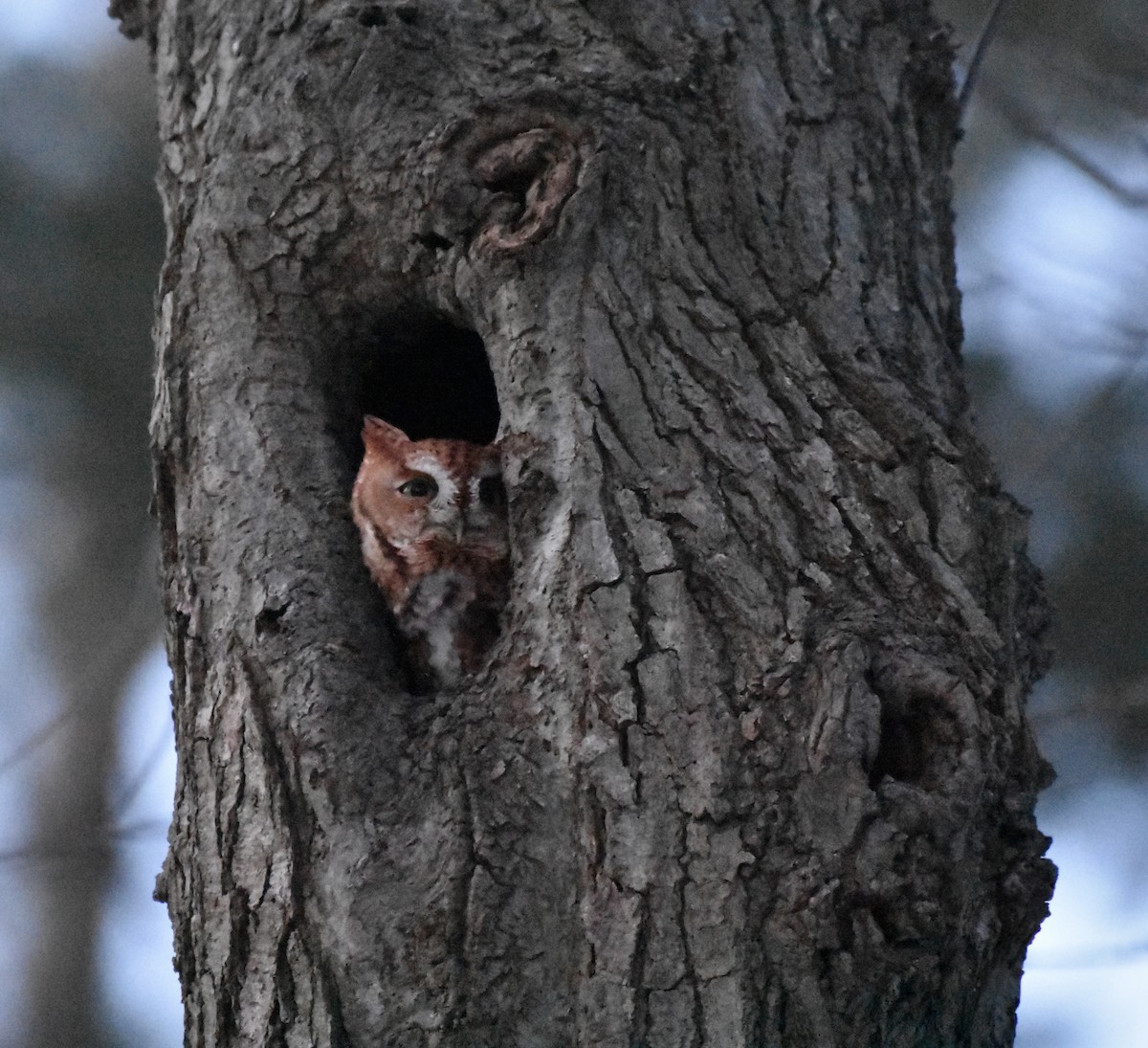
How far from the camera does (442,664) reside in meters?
2.68

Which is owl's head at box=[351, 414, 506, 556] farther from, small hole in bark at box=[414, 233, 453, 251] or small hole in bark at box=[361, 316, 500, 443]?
small hole in bark at box=[414, 233, 453, 251]

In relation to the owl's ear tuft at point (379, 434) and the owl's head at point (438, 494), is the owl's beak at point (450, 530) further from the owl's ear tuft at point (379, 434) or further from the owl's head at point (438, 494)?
the owl's ear tuft at point (379, 434)

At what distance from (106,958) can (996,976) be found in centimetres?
434

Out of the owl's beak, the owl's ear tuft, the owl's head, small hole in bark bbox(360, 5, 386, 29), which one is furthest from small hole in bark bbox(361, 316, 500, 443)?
small hole in bark bbox(360, 5, 386, 29)

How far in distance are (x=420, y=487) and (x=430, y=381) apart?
1.01 ft

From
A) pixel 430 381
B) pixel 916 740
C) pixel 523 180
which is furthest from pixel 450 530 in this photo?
pixel 916 740

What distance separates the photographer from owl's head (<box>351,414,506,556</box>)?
311 cm

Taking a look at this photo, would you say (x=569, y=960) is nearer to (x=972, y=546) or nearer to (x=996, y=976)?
(x=996, y=976)

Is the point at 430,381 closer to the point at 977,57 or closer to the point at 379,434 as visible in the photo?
the point at 379,434

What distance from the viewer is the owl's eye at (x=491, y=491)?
10.3 feet

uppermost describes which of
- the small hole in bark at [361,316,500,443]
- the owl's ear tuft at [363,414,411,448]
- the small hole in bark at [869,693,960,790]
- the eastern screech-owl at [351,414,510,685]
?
the small hole in bark at [361,316,500,443]

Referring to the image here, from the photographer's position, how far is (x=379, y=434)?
10.0 feet

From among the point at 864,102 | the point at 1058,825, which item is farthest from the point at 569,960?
the point at 1058,825

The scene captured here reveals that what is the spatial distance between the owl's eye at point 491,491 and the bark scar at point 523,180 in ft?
2.71
